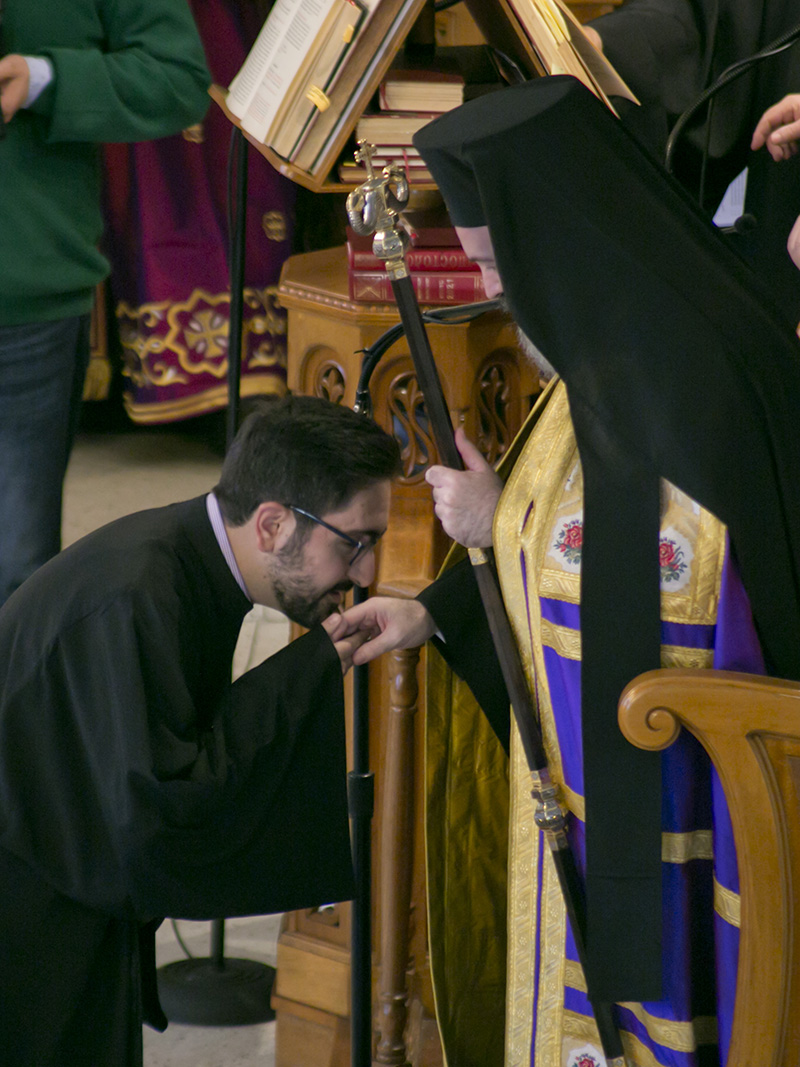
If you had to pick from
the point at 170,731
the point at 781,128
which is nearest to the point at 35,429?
the point at 170,731

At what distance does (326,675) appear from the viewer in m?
1.79

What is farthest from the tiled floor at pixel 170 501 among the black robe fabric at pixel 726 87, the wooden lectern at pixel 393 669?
the black robe fabric at pixel 726 87

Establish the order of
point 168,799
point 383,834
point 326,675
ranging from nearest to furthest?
point 168,799 → point 326,675 → point 383,834

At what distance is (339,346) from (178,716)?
0.80 meters

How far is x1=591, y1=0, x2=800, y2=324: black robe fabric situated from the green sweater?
0.85 m

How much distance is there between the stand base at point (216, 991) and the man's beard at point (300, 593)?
1.10 metres

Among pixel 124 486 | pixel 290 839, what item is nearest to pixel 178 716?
pixel 290 839

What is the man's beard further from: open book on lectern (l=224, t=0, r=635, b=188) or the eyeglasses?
open book on lectern (l=224, t=0, r=635, b=188)

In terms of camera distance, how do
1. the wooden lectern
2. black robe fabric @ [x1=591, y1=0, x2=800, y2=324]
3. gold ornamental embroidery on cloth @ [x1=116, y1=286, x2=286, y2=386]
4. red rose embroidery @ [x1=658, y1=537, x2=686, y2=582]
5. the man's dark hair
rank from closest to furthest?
red rose embroidery @ [x1=658, y1=537, x2=686, y2=582] → the man's dark hair → the wooden lectern → black robe fabric @ [x1=591, y1=0, x2=800, y2=324] → gold ornamental embroidery on cloth @ [x1=116, y1=286, x2=286, y2=386]

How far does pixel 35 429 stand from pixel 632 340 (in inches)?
61.8

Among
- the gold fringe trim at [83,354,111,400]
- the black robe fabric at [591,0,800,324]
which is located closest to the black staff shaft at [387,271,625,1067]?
the black robe fabric at [591,0,800,324]

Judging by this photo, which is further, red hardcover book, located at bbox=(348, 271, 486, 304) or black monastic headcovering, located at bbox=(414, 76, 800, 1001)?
red hardcover book, located at bbox=(348, 271, 486, 304)

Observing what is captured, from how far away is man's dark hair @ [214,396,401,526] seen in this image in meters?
1.80

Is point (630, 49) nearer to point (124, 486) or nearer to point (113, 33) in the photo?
point (113, 33)
